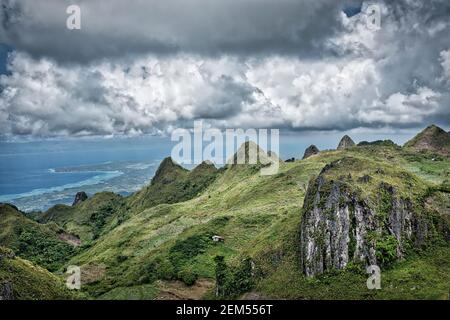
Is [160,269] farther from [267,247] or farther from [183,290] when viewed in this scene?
[267,247]

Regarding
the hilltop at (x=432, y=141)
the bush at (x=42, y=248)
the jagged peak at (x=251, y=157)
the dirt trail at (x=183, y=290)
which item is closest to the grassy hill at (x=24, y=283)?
the dirt trail at (x=183, y=290)

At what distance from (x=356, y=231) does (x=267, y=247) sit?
1882cm

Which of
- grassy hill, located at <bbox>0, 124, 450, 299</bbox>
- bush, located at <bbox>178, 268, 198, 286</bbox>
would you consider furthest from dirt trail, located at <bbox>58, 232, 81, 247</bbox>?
bush, located at <bbox>178, 268, 198, 286</bbox>

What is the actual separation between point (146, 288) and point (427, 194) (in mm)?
56820

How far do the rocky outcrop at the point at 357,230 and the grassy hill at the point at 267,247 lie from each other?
0.59 metres

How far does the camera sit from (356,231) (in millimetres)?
63375

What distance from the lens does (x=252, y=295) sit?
66875 millimetres

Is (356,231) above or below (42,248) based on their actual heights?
above

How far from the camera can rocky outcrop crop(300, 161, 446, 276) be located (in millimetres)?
61500

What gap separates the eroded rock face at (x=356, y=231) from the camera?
61469 mm

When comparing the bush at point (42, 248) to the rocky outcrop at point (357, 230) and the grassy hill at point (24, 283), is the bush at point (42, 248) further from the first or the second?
the rocky outcrop at point (357, 230)

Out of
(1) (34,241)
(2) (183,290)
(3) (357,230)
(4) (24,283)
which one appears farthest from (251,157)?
(4) (24,283)
